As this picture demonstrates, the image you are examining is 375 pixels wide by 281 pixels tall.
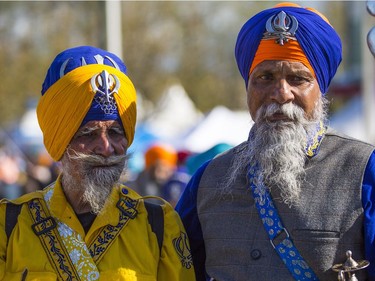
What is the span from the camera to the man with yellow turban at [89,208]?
4.05m

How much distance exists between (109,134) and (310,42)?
1046mm

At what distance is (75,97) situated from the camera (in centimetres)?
418

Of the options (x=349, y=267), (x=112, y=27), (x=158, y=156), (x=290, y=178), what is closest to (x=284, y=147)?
(x=290, y=178)

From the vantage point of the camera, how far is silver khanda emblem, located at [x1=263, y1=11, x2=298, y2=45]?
159 inches

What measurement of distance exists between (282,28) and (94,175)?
1.12 metres

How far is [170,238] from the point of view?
4.18 metres

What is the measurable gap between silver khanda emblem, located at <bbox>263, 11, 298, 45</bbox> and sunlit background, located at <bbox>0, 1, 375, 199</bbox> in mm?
10669

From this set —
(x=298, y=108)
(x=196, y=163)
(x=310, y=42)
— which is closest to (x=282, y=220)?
(x=298, y=108)

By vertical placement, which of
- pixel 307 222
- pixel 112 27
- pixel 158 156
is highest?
pixel 112 27

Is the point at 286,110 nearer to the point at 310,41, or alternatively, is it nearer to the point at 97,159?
the point at 310,41

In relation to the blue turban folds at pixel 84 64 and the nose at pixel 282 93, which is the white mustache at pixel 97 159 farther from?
the nose at pixel 282 93

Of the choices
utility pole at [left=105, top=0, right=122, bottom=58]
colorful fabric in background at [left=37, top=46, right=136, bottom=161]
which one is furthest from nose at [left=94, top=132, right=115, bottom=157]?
utility pole at [left=105, top=0, right=122, bottom=58]

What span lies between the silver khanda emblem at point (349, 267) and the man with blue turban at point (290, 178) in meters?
0.04

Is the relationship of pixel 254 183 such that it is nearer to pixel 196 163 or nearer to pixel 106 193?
pixel 106 193
